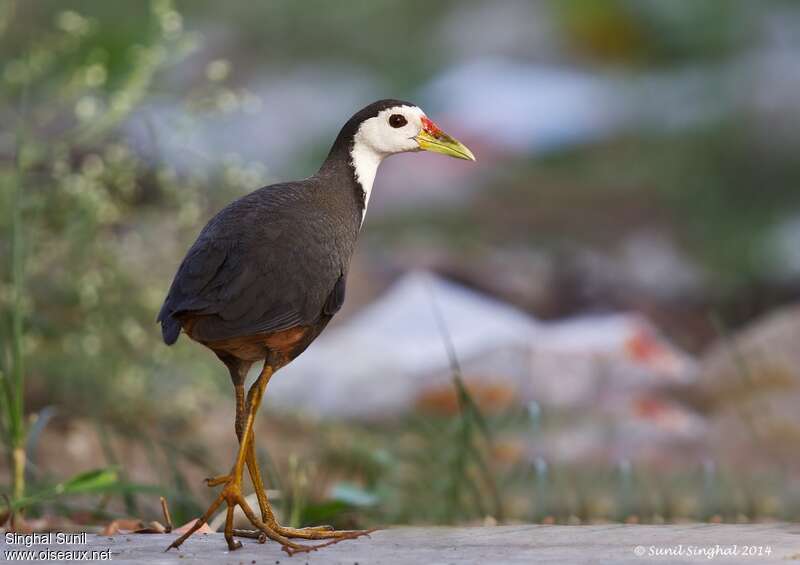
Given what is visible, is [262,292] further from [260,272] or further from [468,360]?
[468,360]

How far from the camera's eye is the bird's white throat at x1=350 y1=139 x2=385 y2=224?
2869 mm

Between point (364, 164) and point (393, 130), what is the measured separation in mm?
114

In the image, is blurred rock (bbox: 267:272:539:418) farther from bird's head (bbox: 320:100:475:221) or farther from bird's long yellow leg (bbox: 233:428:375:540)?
bird's long yellow leg (bbox: 233:428:375:540)

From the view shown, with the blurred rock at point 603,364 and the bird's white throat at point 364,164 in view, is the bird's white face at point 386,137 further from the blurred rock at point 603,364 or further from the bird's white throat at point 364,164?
the blurred rock at point 603,364

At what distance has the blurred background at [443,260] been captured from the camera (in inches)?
150

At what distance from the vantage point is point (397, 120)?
2902mm

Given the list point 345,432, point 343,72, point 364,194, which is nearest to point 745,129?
point 343,72

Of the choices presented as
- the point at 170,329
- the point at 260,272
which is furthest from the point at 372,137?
the point at 170,329

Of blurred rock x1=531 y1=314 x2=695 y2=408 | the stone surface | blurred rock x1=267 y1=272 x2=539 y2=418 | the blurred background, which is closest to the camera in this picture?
the stone surface

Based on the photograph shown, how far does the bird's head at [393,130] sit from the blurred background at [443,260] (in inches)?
22.5

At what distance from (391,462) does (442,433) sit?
0.37m

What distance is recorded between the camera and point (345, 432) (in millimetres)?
6039

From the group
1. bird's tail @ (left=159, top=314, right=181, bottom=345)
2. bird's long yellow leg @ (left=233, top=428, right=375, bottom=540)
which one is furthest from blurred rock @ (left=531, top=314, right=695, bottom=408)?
bird's tail @ (left=159, top=314, right=181, bottom=345)

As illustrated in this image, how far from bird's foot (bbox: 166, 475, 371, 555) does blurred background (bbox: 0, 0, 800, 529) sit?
67 centimetres
